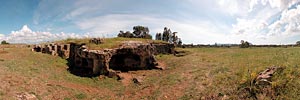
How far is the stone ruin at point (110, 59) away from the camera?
30.0 m

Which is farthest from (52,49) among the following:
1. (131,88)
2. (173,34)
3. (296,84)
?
(173,34)

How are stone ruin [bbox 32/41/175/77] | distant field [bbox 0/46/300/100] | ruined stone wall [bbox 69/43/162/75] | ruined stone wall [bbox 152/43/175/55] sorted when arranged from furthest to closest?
ruined stone wall [bbox 152/43/175/55] → ruined stone wall [bbox 69/43/162/75] → stone ruin [bbox 32/41/175/77] → distant field [bbox 0/46/300/100]

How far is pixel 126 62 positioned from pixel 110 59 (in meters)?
2.98

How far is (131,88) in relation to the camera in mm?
25891

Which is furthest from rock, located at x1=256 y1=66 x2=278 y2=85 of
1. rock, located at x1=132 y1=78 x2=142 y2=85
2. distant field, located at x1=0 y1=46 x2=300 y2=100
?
rock, located at x1=132 y1=78 x2=142 y2=85

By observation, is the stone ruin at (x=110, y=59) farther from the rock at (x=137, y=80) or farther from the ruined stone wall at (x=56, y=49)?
the rock at (x=137, y=80)

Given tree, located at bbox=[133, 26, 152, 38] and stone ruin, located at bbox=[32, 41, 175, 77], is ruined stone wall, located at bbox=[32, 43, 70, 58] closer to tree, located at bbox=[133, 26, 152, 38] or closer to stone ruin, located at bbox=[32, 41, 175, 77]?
stone ruin, located at bbox=[32, 41, 175, 77]

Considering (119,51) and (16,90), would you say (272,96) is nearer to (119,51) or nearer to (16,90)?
(16,90)

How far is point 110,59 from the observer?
107 feet

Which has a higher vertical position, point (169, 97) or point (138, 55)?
point (138, 55)

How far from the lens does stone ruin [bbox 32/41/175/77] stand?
98.4 feet

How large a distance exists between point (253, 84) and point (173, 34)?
83625 millimetres

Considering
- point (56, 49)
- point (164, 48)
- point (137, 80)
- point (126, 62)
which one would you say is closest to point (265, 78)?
point (137, 80)

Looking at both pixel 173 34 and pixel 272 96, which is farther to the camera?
pixel 173 34
